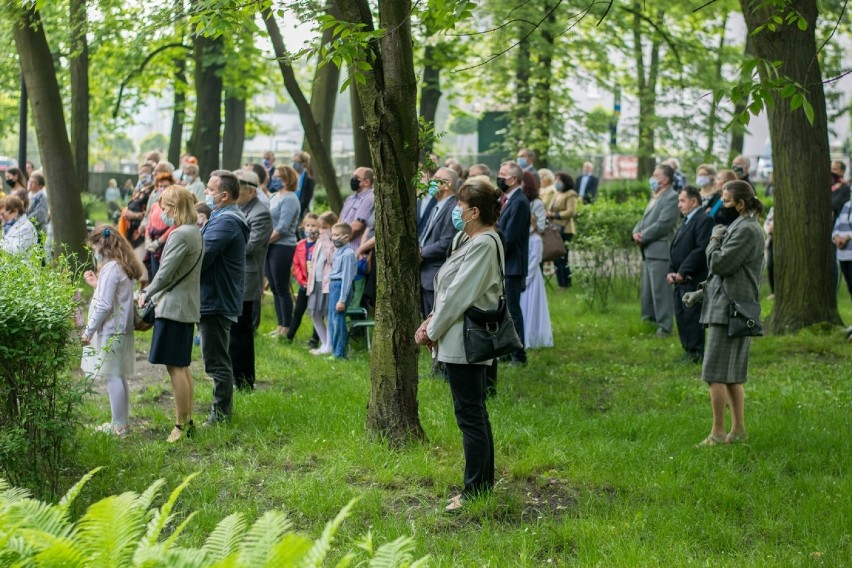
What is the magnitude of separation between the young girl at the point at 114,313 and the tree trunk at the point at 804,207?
309 inches

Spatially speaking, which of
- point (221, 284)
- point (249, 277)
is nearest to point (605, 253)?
point (249, 277)

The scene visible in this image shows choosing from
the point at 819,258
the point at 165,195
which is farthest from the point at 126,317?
the point at 819,258

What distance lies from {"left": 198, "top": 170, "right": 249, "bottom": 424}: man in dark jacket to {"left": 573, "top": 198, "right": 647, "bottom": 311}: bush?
7.41 meters

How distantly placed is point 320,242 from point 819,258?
230 inches

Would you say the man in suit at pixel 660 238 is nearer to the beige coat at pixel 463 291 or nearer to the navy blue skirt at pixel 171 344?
the navy blue skirt at pixel 171 344

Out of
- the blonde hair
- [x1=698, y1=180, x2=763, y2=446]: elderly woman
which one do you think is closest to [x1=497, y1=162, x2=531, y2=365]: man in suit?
[x1=698, y1=180, x2=763, y2=446]: elderly woman

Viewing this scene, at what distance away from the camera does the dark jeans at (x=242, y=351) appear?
1020cm

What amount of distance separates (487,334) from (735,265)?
2.61 meters

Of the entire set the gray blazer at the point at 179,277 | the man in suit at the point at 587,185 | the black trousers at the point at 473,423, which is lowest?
the black trousers at the point at 473,423

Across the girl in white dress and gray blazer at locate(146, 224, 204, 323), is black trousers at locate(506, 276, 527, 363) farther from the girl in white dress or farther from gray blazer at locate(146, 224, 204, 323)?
gray blazer at locate(146, 224, 204, 323)

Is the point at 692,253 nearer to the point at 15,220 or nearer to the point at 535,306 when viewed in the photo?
the point at 535,306

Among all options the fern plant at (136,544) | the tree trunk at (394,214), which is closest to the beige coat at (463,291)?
the tree trunk at (394,214)

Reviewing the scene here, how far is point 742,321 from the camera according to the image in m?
8.08

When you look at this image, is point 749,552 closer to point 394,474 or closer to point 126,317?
point 394,474
